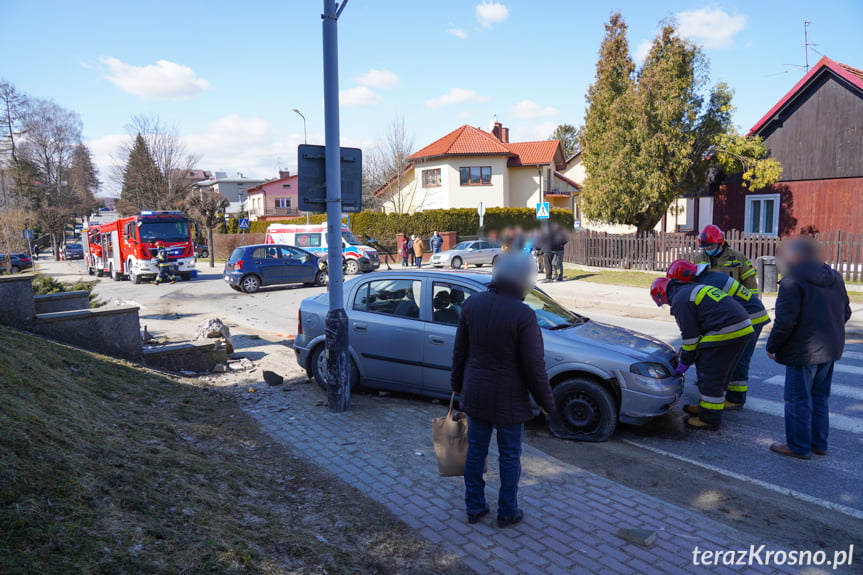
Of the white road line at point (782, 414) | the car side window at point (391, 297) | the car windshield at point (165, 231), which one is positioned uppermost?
the car windshield at point (165, 231)

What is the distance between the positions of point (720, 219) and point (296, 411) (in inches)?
901

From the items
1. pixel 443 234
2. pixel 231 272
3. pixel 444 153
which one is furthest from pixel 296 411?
pixel 444 153

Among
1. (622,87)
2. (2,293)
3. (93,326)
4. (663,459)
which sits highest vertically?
(622,87)

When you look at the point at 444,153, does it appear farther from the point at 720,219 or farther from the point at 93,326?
the point at 93,326

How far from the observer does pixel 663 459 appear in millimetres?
4984

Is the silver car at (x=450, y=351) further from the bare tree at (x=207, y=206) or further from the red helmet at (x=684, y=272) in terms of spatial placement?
the bare tree at (x=207, y=206)

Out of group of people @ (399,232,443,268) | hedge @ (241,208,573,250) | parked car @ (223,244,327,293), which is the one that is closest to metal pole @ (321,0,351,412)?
parked car @ (223,244,327,293)

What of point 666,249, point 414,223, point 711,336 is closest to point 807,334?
point 711,336

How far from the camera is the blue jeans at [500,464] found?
3.57 m

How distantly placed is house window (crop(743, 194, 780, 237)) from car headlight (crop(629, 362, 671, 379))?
19726mm

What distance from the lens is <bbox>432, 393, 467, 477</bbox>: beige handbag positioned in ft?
12.6

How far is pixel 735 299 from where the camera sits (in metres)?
5.87

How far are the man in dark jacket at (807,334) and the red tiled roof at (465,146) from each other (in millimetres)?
39542

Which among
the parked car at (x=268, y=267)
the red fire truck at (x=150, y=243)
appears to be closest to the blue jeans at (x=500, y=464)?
the parked car at (x=268, y=267)
